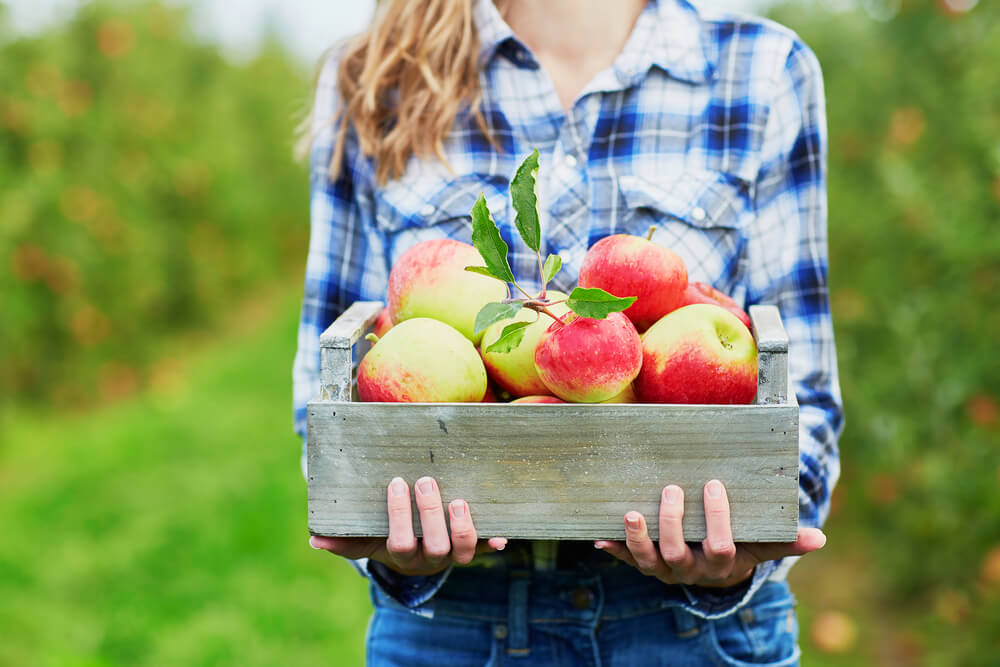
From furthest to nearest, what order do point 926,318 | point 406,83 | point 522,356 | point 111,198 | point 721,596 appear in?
point 111,198, point 926,318, point 406,83, point 721,596, point 522,356

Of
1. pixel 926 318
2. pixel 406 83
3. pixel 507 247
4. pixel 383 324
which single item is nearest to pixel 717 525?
pixel 507 247

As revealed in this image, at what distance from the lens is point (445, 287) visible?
1221 mm

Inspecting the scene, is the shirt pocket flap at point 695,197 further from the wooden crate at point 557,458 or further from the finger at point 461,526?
the finger at point 461,526

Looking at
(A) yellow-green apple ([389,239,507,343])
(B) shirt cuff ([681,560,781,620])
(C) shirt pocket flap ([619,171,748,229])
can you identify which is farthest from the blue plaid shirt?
(A) yellow-green apple ([389,239,507,343])

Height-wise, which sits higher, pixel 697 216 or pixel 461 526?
pixel 697 216

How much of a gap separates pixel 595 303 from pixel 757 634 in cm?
65

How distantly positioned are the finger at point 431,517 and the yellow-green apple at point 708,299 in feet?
1.25

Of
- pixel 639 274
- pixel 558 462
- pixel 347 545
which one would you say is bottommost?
pixel 347 545

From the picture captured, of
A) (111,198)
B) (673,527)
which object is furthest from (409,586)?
(111,198)

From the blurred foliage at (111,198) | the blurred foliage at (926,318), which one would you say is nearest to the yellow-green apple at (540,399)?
the blurred foliage at (926,318)

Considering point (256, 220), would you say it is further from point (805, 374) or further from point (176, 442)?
point (805, 374)

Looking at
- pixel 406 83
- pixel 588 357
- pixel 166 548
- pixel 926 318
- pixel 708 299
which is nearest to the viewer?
pixel 588 357

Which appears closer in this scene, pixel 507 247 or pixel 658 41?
pixel 507 247

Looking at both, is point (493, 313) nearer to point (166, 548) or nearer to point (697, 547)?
point (697, 547)
